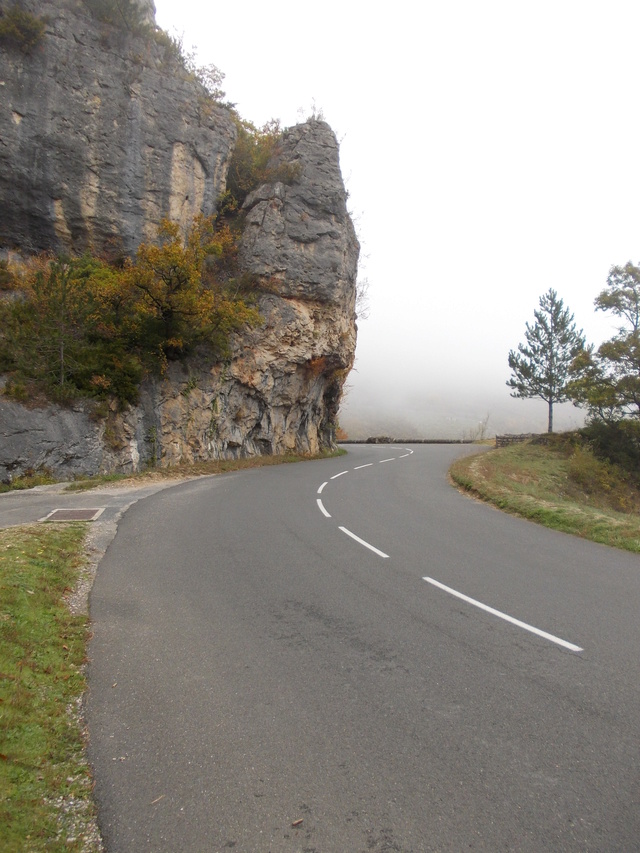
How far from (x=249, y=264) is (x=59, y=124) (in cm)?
997

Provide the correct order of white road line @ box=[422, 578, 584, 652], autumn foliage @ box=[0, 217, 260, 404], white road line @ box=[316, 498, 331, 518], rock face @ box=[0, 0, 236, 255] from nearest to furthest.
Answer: white road line @ box=[422, 578, 584, 652] → white road line @ box=[316, 498, 331, 518] → autumn foliage @ box=[0, 217, 260, 404] → rock face @ box=[0, 0, 236, 255]

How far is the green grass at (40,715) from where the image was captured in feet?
8.46

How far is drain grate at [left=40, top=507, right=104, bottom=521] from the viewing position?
995cm

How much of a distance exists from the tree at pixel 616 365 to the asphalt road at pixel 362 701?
25.6 m

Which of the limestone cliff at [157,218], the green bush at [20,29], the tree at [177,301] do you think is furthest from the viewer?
the green bush at [20,29]

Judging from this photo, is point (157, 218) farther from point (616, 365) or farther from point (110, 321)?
point (616, 365)

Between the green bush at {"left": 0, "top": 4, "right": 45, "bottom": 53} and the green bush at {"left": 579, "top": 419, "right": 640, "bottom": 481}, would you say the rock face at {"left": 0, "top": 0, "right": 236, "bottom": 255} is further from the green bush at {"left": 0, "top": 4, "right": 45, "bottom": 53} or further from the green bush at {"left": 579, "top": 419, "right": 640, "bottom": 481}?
the green bush at {"left": 579, "top": 419, "right": 640, "bottom": 481}

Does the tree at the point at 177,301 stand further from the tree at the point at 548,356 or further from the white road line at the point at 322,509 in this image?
the tree at the point at 548,356

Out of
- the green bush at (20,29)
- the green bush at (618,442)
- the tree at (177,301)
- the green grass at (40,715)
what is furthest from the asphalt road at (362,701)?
the green bush at (618,442)

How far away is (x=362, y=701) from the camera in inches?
150

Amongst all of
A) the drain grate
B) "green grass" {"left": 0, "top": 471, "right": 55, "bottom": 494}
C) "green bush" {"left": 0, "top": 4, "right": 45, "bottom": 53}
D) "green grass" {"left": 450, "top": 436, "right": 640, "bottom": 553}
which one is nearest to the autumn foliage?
"green grass" {"left": 0, "top": 471, "right": 55, "bottom": 494}

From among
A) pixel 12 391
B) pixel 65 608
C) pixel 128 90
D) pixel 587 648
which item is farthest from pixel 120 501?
pixel 128 90

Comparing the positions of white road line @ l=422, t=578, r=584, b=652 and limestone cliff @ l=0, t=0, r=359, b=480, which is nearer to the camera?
white road line @ l=422, t=578, r=584, b=652

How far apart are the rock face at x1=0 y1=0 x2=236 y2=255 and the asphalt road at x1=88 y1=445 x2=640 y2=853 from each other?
19258 mm
